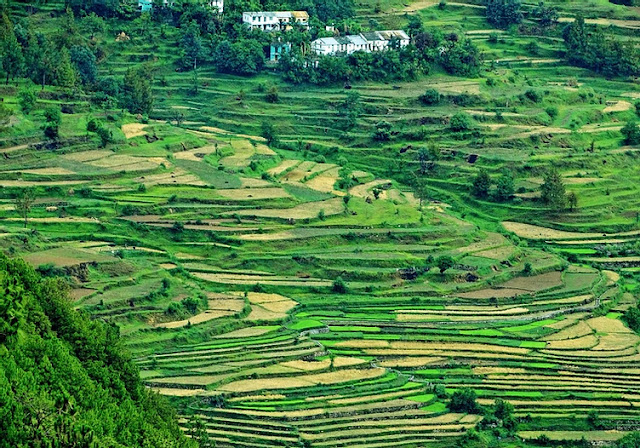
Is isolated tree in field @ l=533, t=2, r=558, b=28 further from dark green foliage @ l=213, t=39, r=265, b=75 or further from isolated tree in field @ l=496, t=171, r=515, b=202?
isolated tree in field @ l=496, t=171, r=515, b=202

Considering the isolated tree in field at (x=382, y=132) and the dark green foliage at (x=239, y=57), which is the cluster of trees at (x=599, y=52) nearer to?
the isolated tree in field at (x=382, y=132)

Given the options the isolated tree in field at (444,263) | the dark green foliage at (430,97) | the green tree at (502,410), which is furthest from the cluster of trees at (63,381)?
the dark green foliage at (430,97)

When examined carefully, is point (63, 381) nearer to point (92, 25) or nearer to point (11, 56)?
point (11, 56)

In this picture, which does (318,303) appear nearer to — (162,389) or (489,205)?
(162,389)

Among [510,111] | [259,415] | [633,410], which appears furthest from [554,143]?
Answer: [259,415]

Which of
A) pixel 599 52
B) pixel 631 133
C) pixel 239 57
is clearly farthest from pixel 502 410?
pixel 599 52

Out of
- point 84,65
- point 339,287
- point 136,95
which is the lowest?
point 339,287
